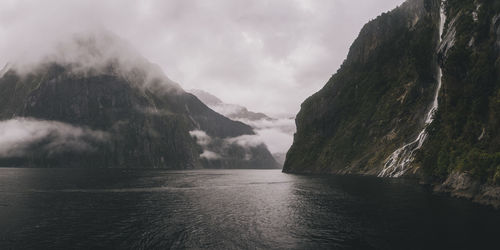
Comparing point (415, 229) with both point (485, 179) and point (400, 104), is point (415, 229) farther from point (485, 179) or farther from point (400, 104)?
point (400, 104)

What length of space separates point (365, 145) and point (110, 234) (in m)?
155

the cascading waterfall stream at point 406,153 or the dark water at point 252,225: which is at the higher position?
the cascading waterfall stream at point 406,153

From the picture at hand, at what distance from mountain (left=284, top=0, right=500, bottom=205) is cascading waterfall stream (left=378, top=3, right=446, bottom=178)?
0.47 meters

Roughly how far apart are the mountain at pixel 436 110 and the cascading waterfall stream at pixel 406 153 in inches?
18.6

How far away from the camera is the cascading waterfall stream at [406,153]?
124 meters

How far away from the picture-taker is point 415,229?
3825 centimetres

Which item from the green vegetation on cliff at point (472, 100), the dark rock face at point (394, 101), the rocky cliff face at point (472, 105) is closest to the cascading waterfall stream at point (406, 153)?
the dark rock face at point (394, 101)

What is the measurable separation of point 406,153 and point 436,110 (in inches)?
1038

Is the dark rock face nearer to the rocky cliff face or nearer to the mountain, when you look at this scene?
the mountain

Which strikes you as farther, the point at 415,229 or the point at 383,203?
the point at 383,203

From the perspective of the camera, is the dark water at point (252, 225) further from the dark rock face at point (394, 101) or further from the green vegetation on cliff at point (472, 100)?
the dark rock face at point (394, 101)

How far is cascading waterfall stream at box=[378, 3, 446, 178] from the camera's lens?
124375mm

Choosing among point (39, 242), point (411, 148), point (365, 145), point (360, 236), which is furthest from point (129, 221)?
point (365, 145)

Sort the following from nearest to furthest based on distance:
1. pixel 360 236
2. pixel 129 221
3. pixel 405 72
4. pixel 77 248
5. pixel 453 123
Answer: pixel 77 248 → pixel 360 236 → pixel 129 221 → pixel 453 123 → pixel 405 72
